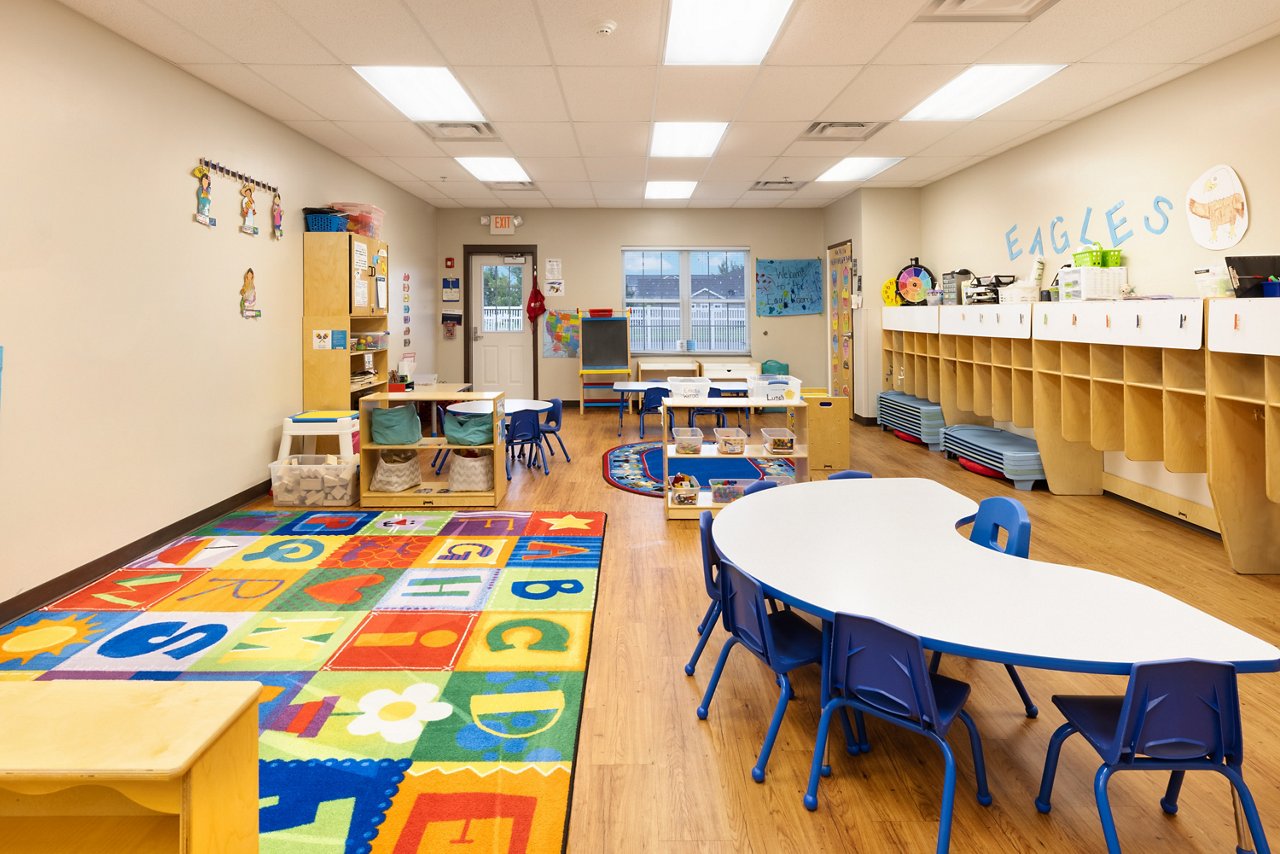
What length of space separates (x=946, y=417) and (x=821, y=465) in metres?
1.79

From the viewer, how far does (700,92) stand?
509 centimetres

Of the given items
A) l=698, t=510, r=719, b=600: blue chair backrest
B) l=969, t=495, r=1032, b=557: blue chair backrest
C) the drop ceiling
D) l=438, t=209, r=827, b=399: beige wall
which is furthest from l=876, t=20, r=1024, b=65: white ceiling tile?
l=438, t=209, r=827, b=399: beige wall

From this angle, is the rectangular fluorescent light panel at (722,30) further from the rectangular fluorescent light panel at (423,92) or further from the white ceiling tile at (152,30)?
the white ceiling tile at (152,30)

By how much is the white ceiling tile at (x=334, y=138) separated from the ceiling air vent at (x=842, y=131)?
3918 millimetres

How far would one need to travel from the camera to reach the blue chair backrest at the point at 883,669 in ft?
6.14

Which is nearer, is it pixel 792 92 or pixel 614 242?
pixel 792 92

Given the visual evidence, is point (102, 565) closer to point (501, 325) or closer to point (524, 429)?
point (524, 429)

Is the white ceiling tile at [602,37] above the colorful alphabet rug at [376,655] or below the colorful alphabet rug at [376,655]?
above

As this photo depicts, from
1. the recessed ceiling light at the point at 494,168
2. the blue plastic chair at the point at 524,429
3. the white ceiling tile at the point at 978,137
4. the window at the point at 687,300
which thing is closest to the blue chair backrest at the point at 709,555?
the blue plastic chair at the point at 524,429

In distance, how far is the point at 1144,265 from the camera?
5227 millimetres

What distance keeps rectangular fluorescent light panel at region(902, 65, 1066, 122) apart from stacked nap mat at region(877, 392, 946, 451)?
10.1 ft

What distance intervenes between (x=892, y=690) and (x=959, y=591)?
0.41m

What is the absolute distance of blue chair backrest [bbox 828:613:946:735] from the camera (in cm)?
187

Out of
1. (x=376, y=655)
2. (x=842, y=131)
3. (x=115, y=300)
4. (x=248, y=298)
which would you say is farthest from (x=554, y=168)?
(x=376, y=655)
